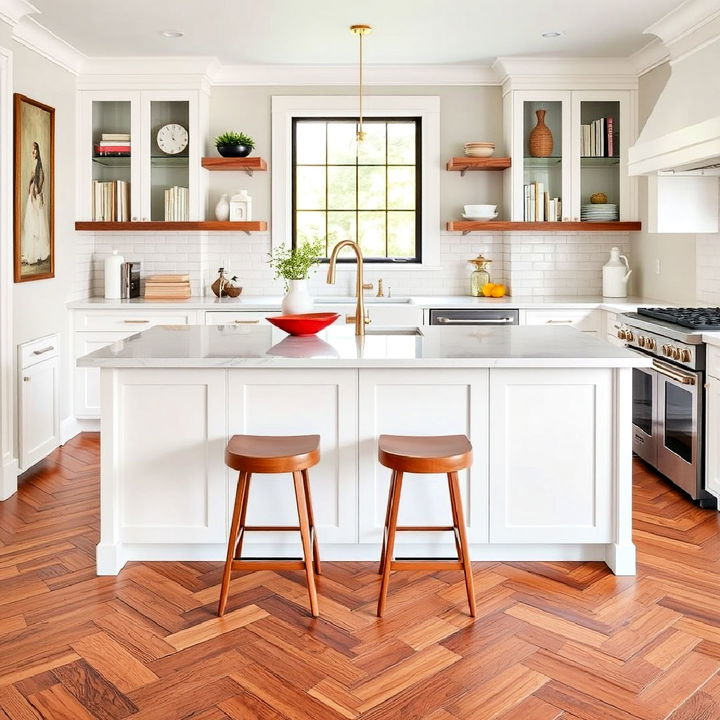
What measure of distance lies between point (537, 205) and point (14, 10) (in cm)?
367

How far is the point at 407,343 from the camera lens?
3676 millimetres

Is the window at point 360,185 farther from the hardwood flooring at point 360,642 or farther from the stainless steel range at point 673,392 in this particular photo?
the hardwood flooring at point 360,642

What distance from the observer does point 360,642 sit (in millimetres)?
2781

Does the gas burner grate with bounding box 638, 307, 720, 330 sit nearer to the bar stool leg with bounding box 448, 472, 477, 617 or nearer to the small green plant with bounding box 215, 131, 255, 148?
the bar stool leg with bounding box 448, 472, 477, 617

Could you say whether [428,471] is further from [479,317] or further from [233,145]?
[233,145]

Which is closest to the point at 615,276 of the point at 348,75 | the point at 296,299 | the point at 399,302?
the point at 399,302

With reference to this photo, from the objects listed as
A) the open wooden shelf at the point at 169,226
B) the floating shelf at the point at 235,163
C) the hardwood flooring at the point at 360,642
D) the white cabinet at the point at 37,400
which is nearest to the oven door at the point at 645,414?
the hardwood flooring at the point at 360,642

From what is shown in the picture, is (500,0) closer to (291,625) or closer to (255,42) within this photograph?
(255,42)

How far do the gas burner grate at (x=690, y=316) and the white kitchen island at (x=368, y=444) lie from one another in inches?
43.9

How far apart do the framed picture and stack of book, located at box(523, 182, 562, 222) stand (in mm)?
3336

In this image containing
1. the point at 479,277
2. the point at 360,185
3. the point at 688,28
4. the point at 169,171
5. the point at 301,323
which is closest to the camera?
the point at 301,323

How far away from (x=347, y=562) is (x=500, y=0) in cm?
321

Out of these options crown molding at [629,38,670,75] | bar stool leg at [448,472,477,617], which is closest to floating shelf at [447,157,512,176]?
crown molding at [629,38,670,75]

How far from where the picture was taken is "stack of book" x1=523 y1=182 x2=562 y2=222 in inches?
243
